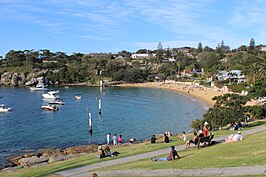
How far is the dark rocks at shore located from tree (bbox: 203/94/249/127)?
1336cm

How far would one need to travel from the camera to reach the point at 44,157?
3138cm

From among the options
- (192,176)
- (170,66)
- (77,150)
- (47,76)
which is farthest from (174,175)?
(170,66)

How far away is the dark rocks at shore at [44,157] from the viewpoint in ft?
94.9

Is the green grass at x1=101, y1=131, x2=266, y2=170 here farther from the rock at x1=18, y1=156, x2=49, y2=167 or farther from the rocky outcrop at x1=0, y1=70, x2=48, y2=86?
the rocky outcrop at x1=0, y1=70, x2=48, y2=86

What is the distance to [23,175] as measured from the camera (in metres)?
20.6

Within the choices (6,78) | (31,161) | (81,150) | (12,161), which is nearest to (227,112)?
(81,150)

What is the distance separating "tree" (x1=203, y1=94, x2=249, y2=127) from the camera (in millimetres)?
33688

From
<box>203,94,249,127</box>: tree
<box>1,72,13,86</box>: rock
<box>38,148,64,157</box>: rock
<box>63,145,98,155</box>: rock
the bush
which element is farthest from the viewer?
<box>1,72,13,86</box>: rock

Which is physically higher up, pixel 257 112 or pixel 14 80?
pixel 14 80

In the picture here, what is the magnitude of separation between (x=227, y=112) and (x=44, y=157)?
19.6 m

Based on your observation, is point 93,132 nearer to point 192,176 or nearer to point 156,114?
point 156,114

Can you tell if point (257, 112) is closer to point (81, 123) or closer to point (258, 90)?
point (258, 90)

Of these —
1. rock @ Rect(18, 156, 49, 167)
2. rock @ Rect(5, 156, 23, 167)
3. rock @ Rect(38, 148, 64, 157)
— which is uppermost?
rock @ Rect(18, 156, 49, 167)

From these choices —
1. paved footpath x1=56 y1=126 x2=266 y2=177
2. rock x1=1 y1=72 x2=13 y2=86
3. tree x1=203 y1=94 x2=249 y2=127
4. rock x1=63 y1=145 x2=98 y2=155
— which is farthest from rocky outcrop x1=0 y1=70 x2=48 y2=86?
paved footpath x1=56 y1=126 x2=266 y2=177
